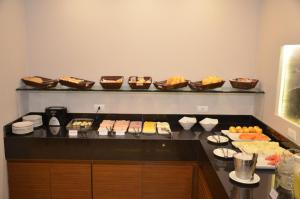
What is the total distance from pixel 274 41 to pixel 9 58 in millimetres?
2420

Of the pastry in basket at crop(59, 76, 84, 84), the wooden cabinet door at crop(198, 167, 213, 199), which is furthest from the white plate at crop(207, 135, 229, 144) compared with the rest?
the pastry in basket at crop(59, 76, 84, 84)

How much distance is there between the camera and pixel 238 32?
9.67ft

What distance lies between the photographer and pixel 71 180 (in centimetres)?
261

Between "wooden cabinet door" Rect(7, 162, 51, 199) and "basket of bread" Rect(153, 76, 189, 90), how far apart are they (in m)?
1.29

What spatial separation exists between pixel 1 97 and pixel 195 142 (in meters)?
1.77

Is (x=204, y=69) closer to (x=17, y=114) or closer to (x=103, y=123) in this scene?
(x=103, y=123)

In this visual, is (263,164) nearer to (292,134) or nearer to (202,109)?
(292,134)

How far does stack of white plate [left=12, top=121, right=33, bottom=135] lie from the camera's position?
8.59 ft

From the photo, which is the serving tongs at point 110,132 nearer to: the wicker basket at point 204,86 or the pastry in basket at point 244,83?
the wicker basket at point 204,86

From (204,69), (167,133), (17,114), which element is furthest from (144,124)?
(17,114)

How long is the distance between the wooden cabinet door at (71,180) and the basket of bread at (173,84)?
3.27 feet

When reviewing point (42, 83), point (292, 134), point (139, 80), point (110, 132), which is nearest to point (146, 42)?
point (139, 80)

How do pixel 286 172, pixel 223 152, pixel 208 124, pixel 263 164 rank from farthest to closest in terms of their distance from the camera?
1. pixel 208 124
2. pixel 223 152
3. pixel 263 164
4. pixel 286 172

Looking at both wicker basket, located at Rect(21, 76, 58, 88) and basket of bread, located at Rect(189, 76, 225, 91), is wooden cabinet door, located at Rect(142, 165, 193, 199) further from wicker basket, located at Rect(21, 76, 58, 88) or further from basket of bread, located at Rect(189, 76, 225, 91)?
wicker basket, located at Rect(21, 76, 58, 88)
